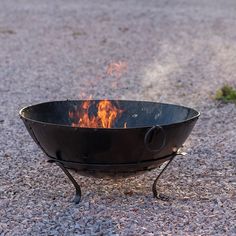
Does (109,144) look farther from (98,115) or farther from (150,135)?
(98,115)

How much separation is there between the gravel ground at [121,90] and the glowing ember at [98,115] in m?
0.43

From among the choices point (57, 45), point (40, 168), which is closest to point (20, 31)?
point (57, 45)

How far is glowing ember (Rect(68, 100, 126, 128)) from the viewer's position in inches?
176

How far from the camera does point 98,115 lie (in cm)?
457

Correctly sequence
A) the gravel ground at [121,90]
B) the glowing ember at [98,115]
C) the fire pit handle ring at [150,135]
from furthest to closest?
the glowing ember at [98,115] → the gravel ground at [121,90] → the fire pit handle ring at [150,135]

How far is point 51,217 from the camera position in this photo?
12.5ft

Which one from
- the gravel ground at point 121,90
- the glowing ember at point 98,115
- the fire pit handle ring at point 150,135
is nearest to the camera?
the fire pit handle ring at point 150,135

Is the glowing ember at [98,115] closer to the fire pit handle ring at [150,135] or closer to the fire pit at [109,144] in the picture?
the fire pit at [109,144]

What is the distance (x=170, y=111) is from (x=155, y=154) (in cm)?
63

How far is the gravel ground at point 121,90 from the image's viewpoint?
383cm

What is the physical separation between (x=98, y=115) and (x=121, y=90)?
3.67 metres

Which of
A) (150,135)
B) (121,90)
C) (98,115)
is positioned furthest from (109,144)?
(121,90)

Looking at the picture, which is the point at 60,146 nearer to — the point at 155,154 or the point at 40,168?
the point at 155,154

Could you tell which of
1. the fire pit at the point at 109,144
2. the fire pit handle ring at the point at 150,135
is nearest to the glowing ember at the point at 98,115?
the fire pit at the point at 109,144
